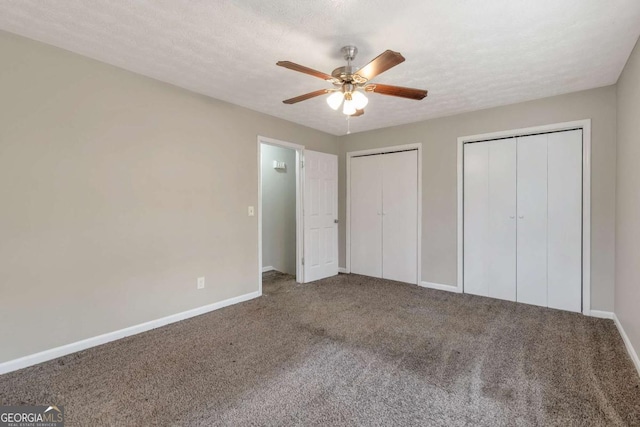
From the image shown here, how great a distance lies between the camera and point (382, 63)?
1.87 metres

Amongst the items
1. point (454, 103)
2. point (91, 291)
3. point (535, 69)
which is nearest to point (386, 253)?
point (454, 103)

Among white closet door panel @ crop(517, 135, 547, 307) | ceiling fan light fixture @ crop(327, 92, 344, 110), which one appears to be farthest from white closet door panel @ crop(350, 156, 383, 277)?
ceiling fan light fixture @ crop(327, 92, 344, 110)

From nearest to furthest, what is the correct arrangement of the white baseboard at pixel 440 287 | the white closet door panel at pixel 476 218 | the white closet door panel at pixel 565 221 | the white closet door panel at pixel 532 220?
the white closet door panel at pixel 565 221 < the white closet door panel at pixel 532 220 < the white closet door panel at pixel 476 218 < the white baseboard at pixel 440 287

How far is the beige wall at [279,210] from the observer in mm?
5012

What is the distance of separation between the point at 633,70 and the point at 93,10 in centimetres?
379

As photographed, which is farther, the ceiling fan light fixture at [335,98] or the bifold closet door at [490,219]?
the bifold closet door at [490,219]

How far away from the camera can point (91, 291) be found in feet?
8.11

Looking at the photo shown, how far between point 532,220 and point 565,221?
0.29m

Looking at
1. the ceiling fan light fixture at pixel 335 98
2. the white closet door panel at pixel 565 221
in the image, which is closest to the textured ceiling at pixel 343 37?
the ceiling fan light fixture at pixel 335 98

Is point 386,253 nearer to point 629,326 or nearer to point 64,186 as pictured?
point 629,326

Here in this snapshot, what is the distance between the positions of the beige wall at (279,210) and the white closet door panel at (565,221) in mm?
3390

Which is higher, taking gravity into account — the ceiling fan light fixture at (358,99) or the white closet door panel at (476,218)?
the ceiling fan light fixture at (358,99)

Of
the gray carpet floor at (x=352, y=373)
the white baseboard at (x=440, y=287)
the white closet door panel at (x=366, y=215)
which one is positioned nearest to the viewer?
the gray carpet floor at (x=352, y=373)

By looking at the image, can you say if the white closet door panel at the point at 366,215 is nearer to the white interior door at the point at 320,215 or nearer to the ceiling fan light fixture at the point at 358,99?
the white interior door at the point at 320,215
